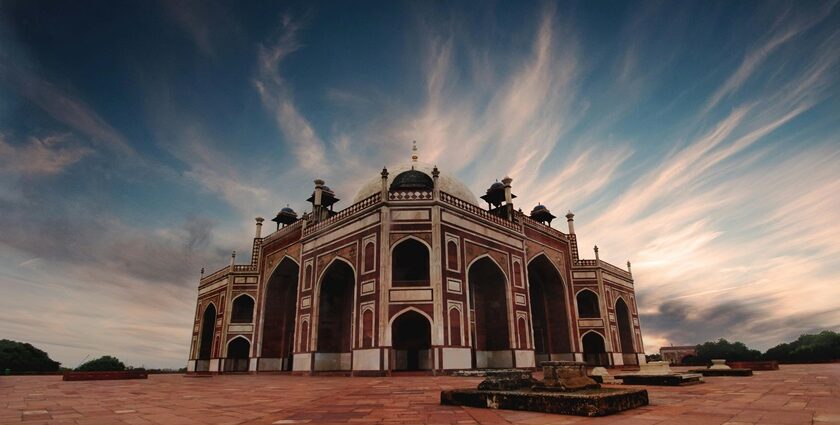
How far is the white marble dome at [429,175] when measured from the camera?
28969mm

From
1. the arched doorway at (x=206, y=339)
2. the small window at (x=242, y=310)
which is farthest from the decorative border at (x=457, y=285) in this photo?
the arched doorway at (x=206, y=339)

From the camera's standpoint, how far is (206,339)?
36.0 meters

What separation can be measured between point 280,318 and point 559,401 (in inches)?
1144

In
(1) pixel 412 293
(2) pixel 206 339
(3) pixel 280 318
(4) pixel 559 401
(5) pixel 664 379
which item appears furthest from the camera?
(2) pixel 206 339

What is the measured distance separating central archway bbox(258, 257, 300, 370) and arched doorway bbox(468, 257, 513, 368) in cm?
1293

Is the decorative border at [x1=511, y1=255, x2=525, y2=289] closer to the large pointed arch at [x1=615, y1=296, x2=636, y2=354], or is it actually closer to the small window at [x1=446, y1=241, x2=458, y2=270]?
the small window at [x1=446, y1=241, x2=458, y2=270]

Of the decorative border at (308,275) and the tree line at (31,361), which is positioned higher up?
the decorative border at (308,275)

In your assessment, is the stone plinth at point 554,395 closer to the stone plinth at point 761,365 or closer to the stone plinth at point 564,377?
the stone plinth at point 564,377

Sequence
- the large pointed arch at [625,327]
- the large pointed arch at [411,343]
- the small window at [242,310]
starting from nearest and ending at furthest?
the large pointed arch at [411,343], the small window at [242,310], the large pointed arch at [625,327]

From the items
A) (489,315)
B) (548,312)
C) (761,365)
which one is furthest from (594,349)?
(761,365)

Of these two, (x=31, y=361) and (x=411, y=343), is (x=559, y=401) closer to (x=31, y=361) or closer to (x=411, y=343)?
(x=411, y=343)

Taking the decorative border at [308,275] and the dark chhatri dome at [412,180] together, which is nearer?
the decorative border at [308,275]

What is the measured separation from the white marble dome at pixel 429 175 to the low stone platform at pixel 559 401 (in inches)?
895

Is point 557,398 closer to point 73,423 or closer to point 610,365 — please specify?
point 73,423
